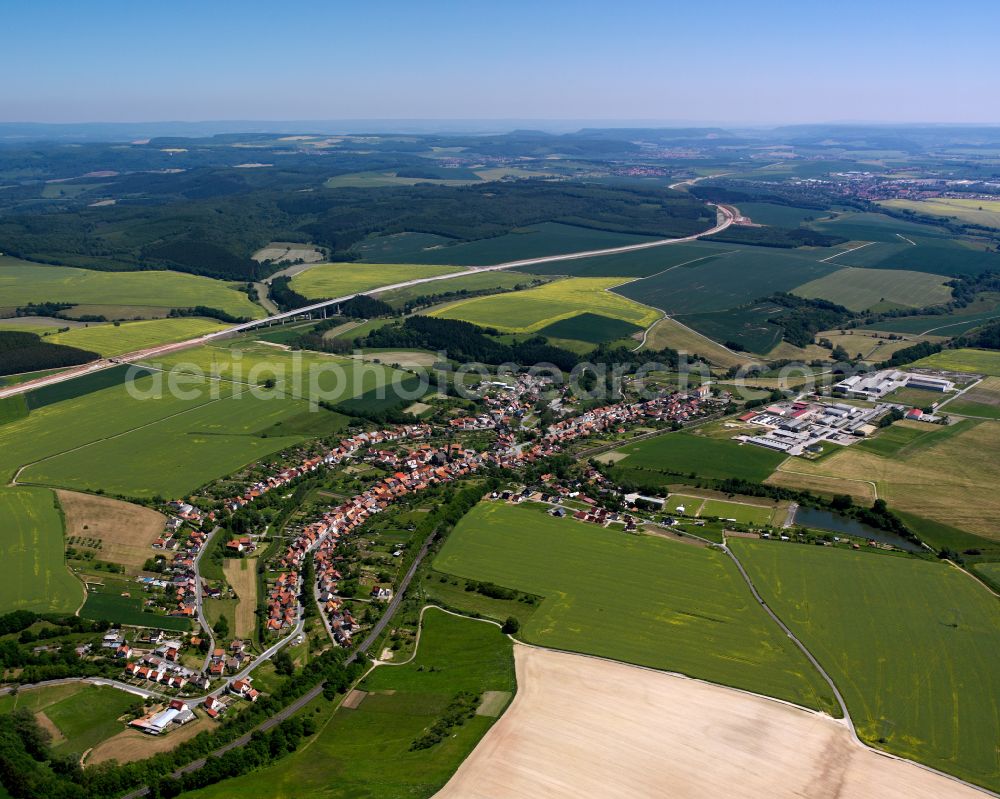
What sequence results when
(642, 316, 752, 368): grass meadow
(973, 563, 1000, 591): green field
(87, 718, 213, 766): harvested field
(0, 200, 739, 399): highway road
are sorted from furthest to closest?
(642, 316, 752, 368): grass meadow → (0, 200, 739, 399): highway road → (973, 563, 1000, 591): green field → (87, 718, 213, 766): harvested field

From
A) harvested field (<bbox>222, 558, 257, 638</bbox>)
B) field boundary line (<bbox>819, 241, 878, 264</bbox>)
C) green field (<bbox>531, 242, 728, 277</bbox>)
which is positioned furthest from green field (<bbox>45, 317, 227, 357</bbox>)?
field boundary line (<bbox>819, 241, 878, 264</bbox>)

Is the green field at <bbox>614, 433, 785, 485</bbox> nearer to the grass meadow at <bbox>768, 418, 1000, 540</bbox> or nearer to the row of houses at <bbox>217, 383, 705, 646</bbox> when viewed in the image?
the grass meadow at <bbox>768, 418, 1000, 540</bbox>

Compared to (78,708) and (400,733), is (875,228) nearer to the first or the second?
(400,733)

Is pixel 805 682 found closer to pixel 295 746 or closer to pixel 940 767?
pixel 940 767

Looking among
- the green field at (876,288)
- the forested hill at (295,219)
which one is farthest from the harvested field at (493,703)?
the forested hill at (295,219)

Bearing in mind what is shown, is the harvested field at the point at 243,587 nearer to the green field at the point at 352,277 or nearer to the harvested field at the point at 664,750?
the harvested field at the point at 664,750
